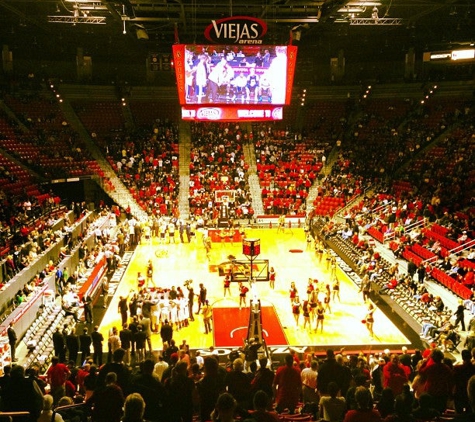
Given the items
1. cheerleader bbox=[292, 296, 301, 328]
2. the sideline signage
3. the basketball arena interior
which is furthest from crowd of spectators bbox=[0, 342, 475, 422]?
the sideline signage

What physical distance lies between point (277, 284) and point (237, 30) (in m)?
10.0

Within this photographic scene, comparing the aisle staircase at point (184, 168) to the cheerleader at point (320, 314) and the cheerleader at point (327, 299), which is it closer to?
the cheerleader at point (327, 299)

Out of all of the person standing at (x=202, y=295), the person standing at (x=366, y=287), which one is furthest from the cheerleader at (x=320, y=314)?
the person standing at (x=202, y=295)

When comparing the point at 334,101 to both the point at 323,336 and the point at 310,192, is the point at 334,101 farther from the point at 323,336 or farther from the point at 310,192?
the point at 323,336

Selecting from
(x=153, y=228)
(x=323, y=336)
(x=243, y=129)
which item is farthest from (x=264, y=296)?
(x=243, y=129)

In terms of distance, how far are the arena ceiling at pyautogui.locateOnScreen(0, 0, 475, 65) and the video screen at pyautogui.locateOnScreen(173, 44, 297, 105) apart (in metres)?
1.10

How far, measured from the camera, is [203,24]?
97.1 ft

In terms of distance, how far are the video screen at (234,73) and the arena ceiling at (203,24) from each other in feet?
3.62

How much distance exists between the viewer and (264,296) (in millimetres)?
20844

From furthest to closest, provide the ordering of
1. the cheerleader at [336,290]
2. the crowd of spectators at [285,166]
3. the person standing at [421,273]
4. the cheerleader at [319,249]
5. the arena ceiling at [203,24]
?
the crowd of spectators at [285,166], the cheerleader at [319,249], the arena ceiling at [203,24], the person standing at [421,273], the cheerleader at [336,290]

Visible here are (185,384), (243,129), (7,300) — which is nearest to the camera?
(185,384)

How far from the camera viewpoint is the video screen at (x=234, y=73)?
21.9 metres

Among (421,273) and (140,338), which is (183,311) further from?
(421,273)

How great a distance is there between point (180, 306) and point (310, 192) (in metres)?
20.5
